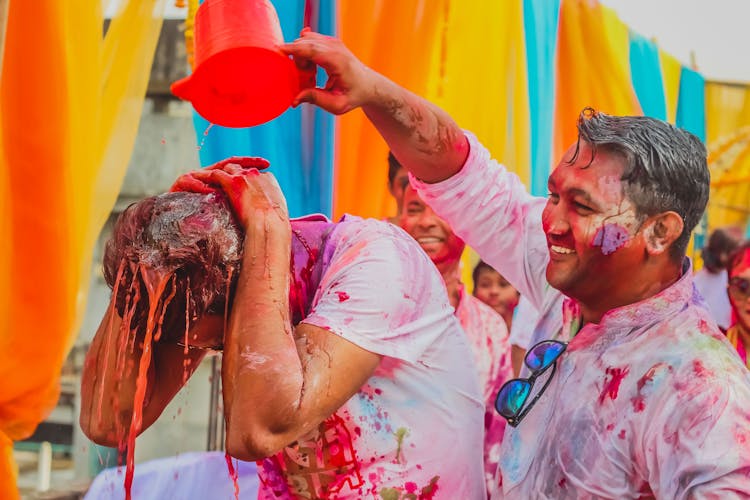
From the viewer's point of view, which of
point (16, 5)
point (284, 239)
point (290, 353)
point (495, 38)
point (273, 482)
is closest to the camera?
point (290, 353)

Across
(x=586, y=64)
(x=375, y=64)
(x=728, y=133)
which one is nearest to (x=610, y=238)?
(x=375, y=64)

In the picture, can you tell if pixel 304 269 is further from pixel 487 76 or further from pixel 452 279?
pixel 487 76

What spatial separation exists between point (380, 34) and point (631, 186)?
2.02 meters

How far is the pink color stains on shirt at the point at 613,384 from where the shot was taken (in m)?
1.66

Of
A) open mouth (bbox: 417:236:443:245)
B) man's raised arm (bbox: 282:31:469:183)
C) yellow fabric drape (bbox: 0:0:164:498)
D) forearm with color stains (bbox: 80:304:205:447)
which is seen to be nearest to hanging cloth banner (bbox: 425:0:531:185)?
open mouth (bbox: 417:236:443:245)

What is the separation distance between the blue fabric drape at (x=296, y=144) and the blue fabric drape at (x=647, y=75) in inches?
99.3

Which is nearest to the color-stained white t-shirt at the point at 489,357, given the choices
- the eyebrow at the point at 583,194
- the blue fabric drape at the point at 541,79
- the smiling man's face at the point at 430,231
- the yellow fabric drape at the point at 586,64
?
the smiling man's face at the point at 430,231

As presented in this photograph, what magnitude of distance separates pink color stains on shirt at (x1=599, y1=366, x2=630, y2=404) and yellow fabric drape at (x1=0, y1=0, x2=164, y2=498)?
161 cm

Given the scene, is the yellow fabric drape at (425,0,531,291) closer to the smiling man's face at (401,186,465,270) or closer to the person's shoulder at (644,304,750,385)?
the smiling man's face at (401,186,465,270)

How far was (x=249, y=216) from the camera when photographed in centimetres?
174

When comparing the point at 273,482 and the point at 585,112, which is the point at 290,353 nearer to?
the point at 273,482

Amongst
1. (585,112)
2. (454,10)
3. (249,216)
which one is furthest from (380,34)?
(249,216)

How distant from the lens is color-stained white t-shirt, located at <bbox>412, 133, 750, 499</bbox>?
4.84 ft

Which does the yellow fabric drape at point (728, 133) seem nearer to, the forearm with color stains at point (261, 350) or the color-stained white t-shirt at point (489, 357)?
the color-stained white t-shirt at point (489, 357)
